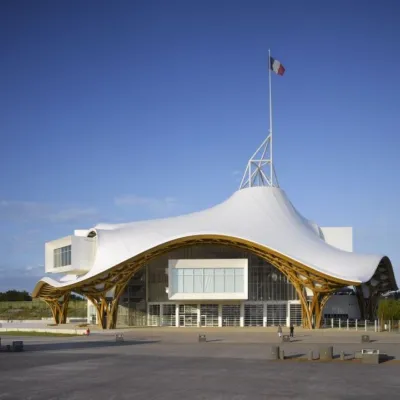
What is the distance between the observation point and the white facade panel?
220 ft

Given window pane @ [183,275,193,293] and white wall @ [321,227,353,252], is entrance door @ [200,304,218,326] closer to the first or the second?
window pane @ [183,275,193,293]

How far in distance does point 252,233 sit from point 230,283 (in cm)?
623

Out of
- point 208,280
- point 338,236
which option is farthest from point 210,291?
point 338,236

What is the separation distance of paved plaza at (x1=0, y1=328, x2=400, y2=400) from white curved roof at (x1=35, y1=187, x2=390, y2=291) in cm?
1991

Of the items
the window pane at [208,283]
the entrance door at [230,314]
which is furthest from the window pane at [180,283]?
the entrance door at [230,314]

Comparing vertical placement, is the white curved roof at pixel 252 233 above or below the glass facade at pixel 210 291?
above

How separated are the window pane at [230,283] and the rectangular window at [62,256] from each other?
17.3m

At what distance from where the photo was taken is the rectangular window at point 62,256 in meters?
72.8

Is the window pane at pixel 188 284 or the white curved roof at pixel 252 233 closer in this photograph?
the white curved roof at pixel 252 233

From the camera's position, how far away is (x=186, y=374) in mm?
26688

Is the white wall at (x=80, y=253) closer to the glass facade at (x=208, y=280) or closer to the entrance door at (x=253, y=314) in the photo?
the glass facade at (x=208, y=280)

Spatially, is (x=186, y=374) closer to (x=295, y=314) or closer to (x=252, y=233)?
(x=252, y=233)

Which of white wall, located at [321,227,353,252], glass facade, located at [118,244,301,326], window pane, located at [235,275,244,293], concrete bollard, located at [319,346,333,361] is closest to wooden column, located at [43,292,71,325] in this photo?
glass facade, located at [118,244,301,326]

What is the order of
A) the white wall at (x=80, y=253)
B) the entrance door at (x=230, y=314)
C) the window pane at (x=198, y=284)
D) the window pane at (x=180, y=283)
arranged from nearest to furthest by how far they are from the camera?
the window pane at (x=198, y=284) < the window pane at (x=180, y=283) < the entrance door at (x=230, y=314) < the white wall at (x=80, y=253)
